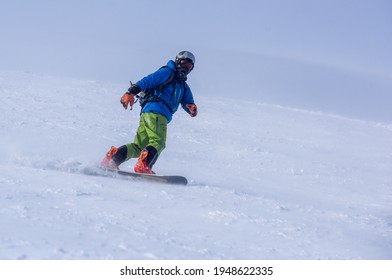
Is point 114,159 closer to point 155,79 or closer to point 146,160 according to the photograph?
point 146,160

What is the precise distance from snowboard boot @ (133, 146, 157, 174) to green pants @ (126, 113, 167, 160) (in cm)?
9

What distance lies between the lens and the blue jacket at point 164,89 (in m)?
5.85

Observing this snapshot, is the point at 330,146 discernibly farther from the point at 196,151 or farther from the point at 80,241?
the point at 80,241

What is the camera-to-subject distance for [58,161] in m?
5.51

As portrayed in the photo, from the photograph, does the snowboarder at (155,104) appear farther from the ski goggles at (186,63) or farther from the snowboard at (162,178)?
the snowboard at (162,178)

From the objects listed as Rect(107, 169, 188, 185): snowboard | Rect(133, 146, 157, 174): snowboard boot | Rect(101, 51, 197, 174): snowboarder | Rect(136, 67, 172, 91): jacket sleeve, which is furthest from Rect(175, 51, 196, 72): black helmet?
Rect(107, 169, 188, 185): snowboard

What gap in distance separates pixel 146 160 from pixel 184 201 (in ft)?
4.98

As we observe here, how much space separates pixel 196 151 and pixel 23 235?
7373mm

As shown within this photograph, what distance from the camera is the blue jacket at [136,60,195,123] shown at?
19.2ft

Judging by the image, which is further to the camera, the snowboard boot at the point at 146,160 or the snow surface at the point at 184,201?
the snowboard boot at the point at 146,160

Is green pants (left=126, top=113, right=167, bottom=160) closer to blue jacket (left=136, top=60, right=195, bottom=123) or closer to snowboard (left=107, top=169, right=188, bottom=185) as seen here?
blue jacket (left=136, top=60, right=195, bottom=123)

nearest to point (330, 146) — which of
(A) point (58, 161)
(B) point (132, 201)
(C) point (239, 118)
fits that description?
(C) point (239, 118)

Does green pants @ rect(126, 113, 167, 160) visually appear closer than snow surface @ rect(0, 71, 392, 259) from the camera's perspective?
No

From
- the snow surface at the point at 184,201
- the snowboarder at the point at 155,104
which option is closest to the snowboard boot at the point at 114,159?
the snowboarder at the point at 155,104
